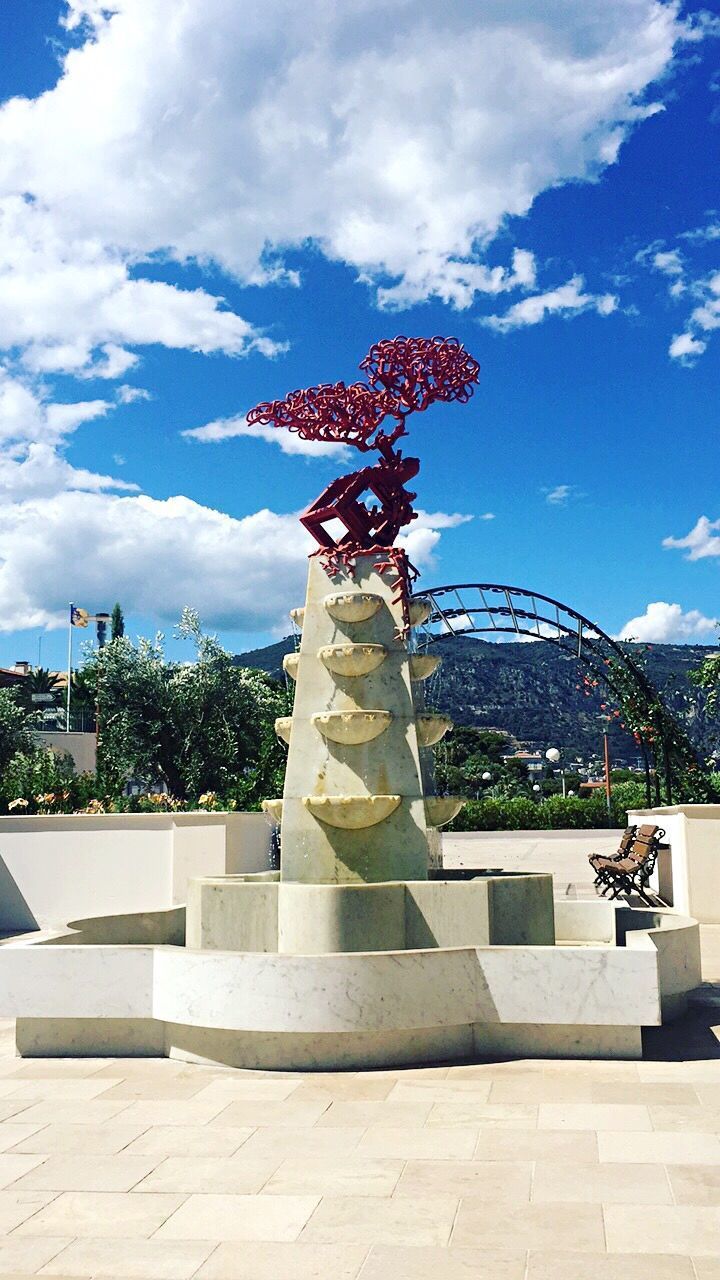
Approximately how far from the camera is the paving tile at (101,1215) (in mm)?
4852

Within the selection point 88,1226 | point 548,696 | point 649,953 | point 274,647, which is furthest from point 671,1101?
point 274,647

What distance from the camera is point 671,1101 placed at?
266 inches

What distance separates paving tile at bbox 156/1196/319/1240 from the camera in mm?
4781

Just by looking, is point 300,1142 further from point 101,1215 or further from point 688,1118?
point 688,1118

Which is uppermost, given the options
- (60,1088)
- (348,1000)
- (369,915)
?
(369,915)

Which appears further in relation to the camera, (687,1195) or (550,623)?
(550,623)

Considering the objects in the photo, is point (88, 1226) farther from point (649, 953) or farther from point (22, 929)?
point (22, 929)

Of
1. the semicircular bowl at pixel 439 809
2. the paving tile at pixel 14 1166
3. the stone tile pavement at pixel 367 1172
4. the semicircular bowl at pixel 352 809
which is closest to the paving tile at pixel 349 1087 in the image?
the stone tile pavement at pixel 367 1172

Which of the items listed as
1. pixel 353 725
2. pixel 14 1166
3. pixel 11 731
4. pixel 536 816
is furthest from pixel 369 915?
pixel 11 731

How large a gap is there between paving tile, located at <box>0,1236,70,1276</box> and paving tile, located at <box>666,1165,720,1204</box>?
2.75 metres

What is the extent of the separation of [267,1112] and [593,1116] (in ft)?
6.35

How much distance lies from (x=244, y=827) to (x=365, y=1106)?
11802 mm

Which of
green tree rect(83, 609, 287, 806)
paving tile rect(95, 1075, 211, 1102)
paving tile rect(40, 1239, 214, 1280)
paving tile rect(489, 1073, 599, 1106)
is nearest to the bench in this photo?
paving tile rect(489, 1073, 599, 1106)

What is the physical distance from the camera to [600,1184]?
5.31 metres
